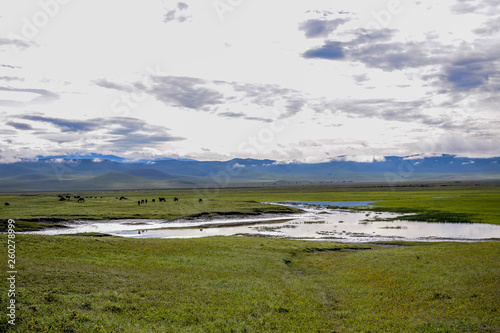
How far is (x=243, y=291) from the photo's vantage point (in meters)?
24.2

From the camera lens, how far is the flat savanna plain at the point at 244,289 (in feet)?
59.2

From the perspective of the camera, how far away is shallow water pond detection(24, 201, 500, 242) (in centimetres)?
6041

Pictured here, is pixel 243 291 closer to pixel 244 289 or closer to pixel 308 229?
pixel 244 289

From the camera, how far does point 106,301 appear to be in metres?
19.3

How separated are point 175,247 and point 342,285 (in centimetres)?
2117

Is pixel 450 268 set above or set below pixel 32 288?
below

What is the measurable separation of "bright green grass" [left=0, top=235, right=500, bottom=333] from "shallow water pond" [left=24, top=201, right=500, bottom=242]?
2303cm

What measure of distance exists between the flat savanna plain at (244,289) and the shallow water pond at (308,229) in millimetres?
20834

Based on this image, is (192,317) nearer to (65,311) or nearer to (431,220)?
(65,311)

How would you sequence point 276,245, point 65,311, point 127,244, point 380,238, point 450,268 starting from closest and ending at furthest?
point 65,311 < point 450,268 < point 127,244 < point 276,245 < point 380,238

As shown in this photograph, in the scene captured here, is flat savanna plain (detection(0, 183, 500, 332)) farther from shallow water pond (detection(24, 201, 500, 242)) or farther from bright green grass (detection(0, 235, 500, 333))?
shallow water pond (detection(24, 201, 500, 242))

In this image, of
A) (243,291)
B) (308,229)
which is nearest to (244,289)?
(243,291)

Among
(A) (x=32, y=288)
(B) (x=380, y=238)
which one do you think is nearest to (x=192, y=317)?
(A) (x=32, y=288)

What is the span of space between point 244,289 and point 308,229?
163ft
